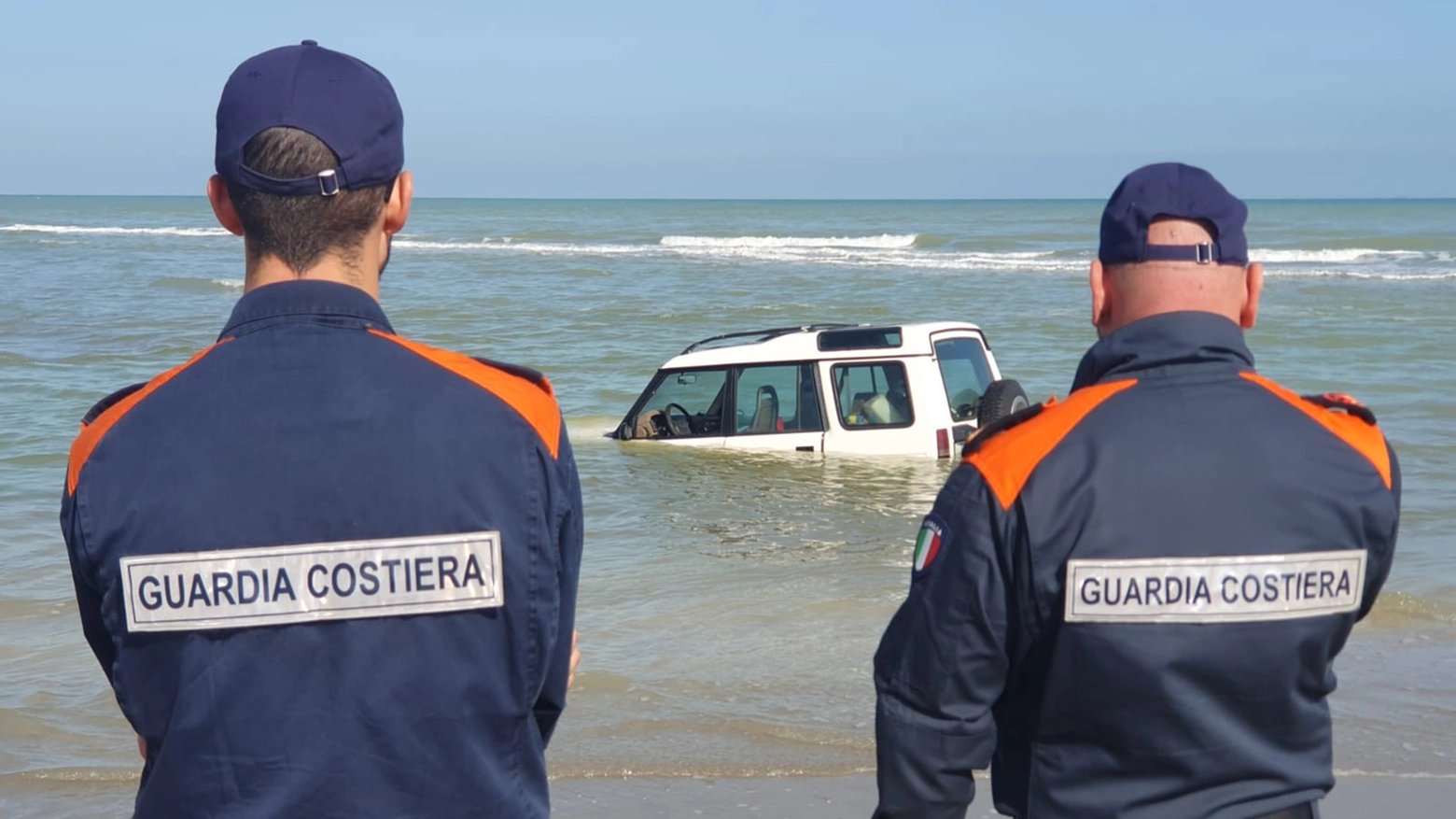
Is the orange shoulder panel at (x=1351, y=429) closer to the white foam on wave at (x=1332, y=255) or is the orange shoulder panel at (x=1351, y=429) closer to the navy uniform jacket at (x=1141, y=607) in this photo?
the navy uniform jacket at (x=1141, y=607)

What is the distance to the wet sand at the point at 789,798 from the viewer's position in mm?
5152

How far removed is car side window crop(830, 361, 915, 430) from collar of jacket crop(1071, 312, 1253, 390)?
9367 millimetres

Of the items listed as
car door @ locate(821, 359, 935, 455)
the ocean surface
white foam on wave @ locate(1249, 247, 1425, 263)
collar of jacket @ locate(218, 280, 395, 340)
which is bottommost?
white foam on wave @ locate(1249, 247, 1425, 263)

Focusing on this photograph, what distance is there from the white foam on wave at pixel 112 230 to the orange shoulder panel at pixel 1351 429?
67.7 m

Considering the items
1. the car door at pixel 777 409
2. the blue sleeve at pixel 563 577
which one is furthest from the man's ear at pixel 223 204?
the car door at pixel 777 409

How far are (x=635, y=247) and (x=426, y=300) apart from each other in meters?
27.9

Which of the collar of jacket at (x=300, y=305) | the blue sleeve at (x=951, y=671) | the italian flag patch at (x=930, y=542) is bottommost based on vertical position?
the blue sleeve at (x=951, y=671)

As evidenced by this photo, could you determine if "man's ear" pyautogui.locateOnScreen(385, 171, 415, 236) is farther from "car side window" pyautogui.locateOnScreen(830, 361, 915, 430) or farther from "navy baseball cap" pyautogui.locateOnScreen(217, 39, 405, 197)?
"car side window" pyautogui.locateOnScreen(830, 361, 915, 430)

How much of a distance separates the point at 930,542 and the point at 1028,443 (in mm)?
229

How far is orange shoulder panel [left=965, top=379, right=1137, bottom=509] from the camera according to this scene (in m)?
2.26

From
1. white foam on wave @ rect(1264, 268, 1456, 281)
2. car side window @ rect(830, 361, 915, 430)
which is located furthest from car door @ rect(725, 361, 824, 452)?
white foam on wave @ rect(1264, 268, 1456, 281)

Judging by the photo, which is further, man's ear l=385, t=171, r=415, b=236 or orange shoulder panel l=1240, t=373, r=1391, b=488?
orange shoulder panel l=1240, t=373, r=1391, b=488

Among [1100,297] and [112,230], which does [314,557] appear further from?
[112,230]

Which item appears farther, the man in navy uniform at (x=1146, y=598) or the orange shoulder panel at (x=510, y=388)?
the man in navy uniform at (x=1146, y=598)
